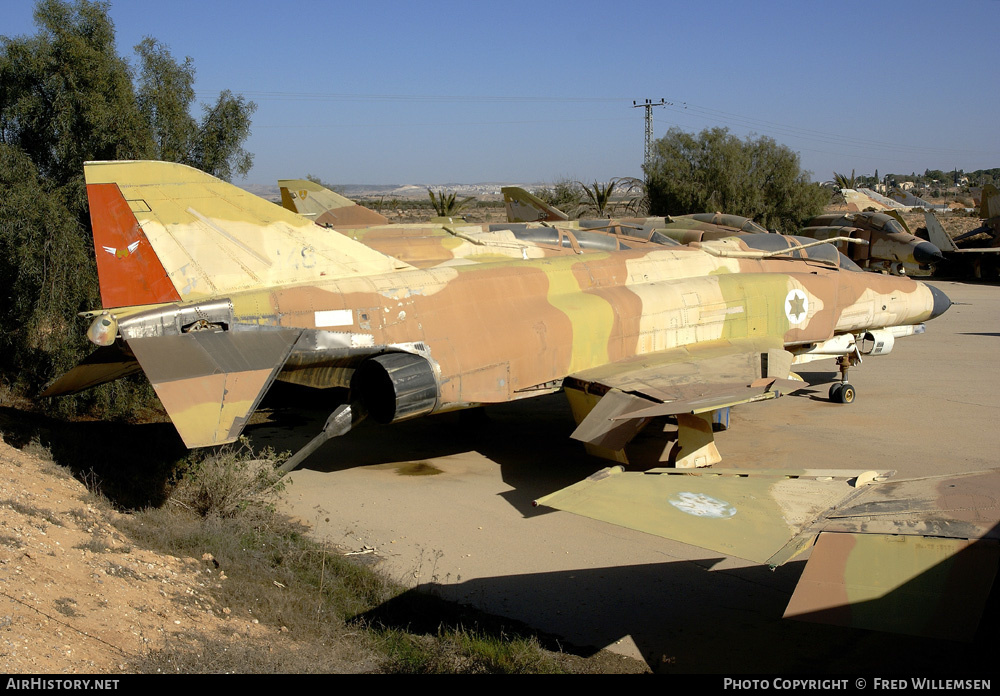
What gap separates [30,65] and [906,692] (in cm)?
1376

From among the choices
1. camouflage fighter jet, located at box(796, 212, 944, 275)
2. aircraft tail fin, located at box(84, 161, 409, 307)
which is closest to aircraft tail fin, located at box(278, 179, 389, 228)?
aircraft tail fin, located at box(84, 161, 409, 307)

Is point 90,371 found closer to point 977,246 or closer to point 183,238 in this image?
point 183,238

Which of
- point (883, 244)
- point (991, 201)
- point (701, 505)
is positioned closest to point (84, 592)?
point (701, 505)

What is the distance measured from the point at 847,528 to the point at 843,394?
9571mm

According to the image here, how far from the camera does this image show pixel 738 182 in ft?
125

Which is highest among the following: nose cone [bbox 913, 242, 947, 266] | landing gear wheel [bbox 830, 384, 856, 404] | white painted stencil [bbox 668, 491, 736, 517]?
nose cone [bbox 913, 242, 947, 266]

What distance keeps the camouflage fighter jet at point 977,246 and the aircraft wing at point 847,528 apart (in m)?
27.8

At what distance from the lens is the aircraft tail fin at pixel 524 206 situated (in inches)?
1068

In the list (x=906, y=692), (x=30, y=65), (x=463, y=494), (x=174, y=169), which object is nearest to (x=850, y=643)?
(x=906, y=692)

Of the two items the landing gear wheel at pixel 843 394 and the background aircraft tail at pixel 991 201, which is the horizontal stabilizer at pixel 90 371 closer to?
the landing gear wheel at pixel 843 394

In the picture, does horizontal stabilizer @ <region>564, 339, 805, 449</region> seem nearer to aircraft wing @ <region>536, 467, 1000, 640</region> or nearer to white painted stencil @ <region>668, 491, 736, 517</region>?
aircraft wing @ <region>536, 467, 1000, 640</region>

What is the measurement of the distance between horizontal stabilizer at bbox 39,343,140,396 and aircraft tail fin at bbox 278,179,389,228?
1405cm

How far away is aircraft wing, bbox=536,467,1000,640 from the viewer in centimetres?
401

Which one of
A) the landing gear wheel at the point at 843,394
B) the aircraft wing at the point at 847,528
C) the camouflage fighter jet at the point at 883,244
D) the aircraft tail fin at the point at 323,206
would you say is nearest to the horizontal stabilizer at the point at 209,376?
the aircraft wing at the point at 847,528
